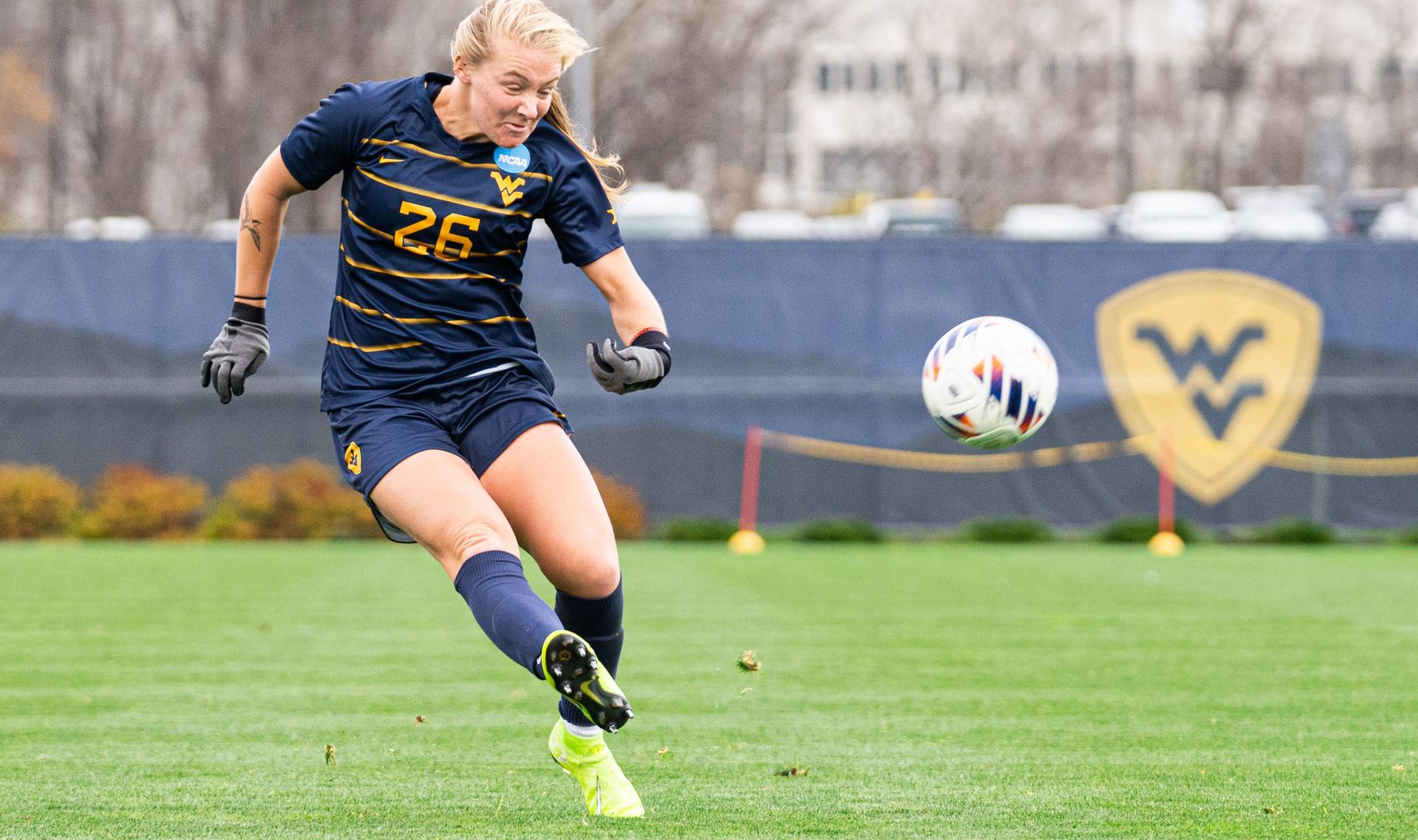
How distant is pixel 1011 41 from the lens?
151 ft

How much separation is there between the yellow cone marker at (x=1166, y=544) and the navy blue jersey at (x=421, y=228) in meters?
12.2

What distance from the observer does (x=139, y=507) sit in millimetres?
16828

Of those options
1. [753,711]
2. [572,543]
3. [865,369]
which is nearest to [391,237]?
[572,543]

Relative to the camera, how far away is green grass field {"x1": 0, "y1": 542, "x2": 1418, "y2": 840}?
4.86 m

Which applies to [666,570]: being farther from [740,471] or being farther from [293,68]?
[293,68]

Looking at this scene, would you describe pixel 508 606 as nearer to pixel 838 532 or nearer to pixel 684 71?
pixel 838 532

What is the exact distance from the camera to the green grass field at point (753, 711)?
4855 millimetres

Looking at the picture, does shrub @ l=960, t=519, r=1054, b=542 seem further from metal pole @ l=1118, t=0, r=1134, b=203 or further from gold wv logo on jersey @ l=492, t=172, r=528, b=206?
metal pole @ l=1118, t=0, r=1134, b=203

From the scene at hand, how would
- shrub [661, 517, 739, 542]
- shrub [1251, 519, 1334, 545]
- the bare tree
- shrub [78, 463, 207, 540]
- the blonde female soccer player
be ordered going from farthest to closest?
1. the bare tree
2. shrub [1251, 519, 1334, 545]
3. shrub [661, 517, 739, 542]
4. shrub [78, 463, 207, 540]
5. the blonde female soccer player

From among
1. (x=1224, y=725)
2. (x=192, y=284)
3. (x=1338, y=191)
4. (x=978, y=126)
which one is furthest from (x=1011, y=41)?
(x=1224, y=725)

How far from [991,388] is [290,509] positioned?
12299 millimetres

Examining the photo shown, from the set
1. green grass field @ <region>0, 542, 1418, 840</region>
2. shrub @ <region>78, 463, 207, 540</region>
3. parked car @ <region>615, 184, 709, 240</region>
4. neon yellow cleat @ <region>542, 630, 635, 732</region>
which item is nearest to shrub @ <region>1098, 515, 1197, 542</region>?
green grass field @ <region>0, 542, 1418, 840</region>

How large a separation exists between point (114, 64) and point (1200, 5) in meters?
29.2

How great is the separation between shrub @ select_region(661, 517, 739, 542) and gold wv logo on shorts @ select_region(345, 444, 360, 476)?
12.5m
